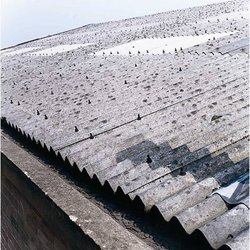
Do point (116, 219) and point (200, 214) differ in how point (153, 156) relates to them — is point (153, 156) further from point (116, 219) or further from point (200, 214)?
point (200, 214)

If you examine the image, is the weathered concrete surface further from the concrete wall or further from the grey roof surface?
the grey roof surface

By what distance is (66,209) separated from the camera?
2.89 m

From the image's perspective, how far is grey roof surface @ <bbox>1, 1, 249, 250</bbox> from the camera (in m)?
2.49

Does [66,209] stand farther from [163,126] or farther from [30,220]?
[30,220]

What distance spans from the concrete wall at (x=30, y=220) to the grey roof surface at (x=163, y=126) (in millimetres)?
422

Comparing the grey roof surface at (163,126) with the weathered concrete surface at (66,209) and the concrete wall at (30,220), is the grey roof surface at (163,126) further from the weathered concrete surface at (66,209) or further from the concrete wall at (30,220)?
the concrete wall at (30,220)

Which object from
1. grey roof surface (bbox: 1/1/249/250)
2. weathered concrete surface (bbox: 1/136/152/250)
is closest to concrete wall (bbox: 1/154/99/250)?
weathered concrete surface (bbox: 1/136/152/250)

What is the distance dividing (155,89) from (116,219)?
258 centimetres

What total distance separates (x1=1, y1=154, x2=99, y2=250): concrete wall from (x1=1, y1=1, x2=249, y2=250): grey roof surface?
1.38ft

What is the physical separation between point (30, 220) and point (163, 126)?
1828 millimetres

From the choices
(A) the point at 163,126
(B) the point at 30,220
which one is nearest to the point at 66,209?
(A) the point at 163,126

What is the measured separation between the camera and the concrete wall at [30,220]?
2936mm

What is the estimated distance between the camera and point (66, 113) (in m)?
4.89

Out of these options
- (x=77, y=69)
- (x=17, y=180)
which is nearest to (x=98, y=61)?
(x=77, y=69)
